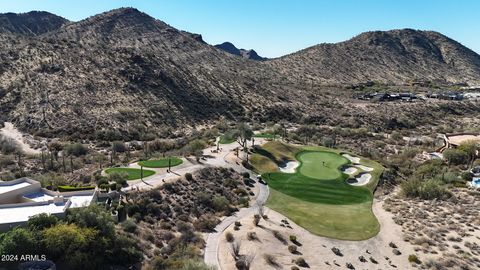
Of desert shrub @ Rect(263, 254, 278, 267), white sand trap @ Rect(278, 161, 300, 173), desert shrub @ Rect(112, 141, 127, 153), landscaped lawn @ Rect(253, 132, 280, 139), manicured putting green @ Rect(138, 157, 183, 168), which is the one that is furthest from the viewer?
landscaped lawn @ Rect(253, 132, 280, 139)

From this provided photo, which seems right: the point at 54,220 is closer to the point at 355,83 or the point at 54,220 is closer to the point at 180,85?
the point at 180,85

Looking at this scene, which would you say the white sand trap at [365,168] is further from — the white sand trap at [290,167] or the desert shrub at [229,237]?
the desert shrub at [229,237]

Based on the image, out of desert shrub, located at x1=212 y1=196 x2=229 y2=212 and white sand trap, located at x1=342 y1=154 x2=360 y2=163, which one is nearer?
desert shrub, located at x1=212 y1=196 x2=229 y2=212

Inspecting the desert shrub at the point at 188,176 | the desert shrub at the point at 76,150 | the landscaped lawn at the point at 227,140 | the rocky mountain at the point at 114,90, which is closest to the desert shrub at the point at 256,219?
the desert shrub at the point at 188,176

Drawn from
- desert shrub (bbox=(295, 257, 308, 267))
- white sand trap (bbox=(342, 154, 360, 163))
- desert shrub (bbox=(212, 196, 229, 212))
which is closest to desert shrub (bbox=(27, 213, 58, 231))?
desert shrub (bbox=(212, 196, 229, 212))

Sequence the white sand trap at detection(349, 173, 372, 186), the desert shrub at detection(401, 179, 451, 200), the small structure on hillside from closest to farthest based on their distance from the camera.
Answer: the small structure on hillside
the desert shrub at detection(401, 179, 451, 200)
the white sand trap at detection(349, 173, 372, 186)

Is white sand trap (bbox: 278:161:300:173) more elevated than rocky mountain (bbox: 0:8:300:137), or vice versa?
rocky mountain (bbox: 0:8:300:137)

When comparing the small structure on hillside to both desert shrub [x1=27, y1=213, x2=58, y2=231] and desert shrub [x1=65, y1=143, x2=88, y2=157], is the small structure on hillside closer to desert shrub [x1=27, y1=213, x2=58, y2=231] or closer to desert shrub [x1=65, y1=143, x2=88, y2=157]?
desert shrub [x1=27, y1=213, x2=58, y2=231]

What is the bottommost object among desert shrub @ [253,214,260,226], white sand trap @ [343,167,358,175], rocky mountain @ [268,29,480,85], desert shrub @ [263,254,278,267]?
desert shrub @ [263,254,278,267]
